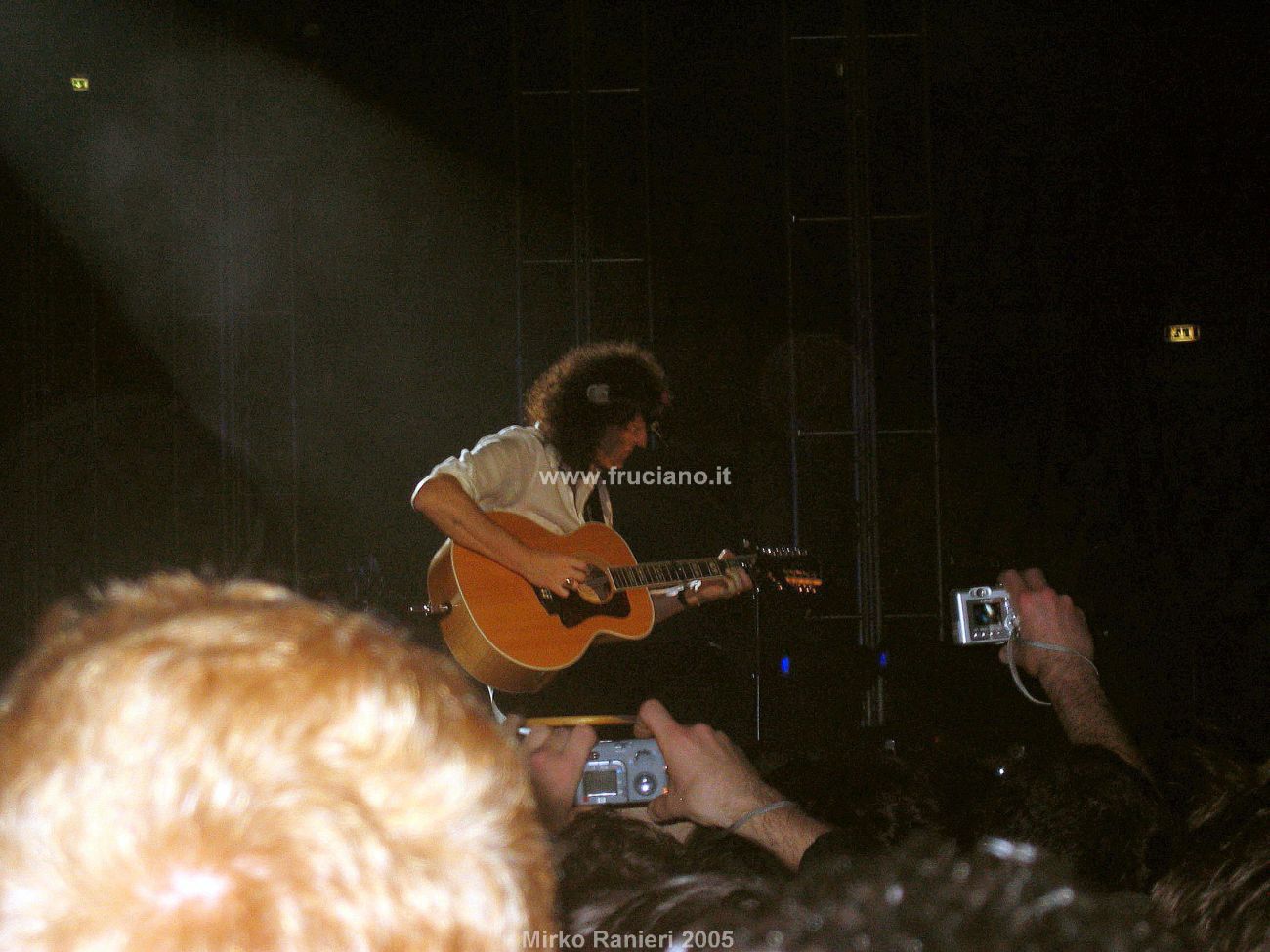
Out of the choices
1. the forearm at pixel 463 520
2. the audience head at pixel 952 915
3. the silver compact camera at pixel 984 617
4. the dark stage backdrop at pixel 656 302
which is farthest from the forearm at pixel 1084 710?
the dark stage backdrop at pixel 656 302

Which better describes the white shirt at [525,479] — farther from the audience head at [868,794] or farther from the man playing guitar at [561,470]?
the audience head at [868,794]

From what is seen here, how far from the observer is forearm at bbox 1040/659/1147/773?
5.09ft

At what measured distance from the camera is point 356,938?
15.2 inches

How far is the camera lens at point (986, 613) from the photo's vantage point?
198 cm

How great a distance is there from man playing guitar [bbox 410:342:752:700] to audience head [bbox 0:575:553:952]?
2938mm

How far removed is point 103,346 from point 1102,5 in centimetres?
524

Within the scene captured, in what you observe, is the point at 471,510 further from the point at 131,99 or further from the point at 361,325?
the point at 131,99

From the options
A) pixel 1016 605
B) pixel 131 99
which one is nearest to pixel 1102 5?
pixel 1016 605

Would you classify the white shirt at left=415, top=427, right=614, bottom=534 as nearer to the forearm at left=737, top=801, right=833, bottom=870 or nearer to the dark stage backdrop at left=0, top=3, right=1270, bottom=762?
the dark stage backdrop at left=0, top=3, right=1270, bottom=762

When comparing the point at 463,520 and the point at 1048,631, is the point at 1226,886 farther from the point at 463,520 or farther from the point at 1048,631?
the point at 463,520

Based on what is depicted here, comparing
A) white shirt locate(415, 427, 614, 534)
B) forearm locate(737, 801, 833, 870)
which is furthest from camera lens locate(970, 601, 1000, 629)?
white shirt locate(415, 427, 614, 534)

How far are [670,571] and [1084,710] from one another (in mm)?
2335

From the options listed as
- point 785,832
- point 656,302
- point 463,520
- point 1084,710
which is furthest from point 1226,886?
point 656,302

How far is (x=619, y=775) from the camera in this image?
4.87ft
